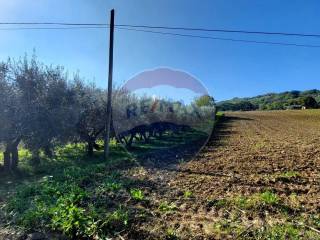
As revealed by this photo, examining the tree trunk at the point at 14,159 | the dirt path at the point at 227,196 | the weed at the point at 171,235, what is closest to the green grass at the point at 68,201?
the tree trunk at the point at 14,159

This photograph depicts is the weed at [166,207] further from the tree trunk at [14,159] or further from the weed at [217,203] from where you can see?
the tree trunk at [14,159]

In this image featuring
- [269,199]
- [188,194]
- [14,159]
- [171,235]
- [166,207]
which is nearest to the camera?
[171,235]

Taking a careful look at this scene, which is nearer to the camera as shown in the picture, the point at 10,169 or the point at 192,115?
the point at 10,169

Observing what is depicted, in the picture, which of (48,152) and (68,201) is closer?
(68,201)

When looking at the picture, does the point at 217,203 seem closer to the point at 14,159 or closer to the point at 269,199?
the point at 269,199

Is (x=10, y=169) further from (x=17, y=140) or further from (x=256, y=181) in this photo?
(x=256, y=181)

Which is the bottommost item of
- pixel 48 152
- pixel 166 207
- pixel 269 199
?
pixel 48 152

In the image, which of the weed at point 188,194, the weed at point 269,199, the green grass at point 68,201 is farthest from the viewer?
the weed at point 188,194

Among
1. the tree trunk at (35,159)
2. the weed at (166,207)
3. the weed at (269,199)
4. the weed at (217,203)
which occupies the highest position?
the weed at (269,199)

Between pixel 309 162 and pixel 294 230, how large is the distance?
30.5 feet

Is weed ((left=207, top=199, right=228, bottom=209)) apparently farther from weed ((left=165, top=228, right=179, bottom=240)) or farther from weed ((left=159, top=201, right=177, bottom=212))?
weed ((left=165, top=228, right=179, bottom=240))

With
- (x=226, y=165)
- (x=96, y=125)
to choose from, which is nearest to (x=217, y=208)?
(x=226, y=165)

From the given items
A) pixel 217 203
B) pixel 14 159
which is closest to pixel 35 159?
pixel 14 159

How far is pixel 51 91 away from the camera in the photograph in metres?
16.1
